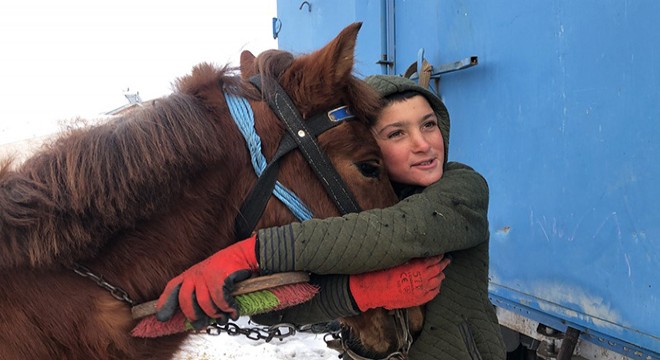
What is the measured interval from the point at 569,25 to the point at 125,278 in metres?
1.80

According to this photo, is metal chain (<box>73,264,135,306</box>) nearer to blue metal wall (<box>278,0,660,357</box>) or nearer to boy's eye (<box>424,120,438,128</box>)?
boy's eye (<box>424,120,438,128</box>)

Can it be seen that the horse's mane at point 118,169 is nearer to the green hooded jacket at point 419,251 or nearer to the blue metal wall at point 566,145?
the green hooded jacket at point 419,251

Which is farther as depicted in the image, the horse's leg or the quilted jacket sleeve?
the horse's leg

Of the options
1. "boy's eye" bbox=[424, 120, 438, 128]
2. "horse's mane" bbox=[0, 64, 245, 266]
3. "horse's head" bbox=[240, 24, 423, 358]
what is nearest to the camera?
"horse's mane" bbox=[0, 64, 245, 266]

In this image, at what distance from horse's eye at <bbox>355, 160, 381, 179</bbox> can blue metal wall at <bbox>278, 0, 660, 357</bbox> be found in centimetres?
96

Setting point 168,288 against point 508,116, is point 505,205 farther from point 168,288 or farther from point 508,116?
point 168,288

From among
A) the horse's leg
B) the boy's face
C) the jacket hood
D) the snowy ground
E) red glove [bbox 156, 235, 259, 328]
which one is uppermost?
the jacket hood

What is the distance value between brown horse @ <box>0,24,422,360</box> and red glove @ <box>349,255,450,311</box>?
19 centimetres

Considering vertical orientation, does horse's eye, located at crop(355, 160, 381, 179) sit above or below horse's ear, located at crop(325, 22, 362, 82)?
below

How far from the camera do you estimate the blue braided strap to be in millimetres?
1096

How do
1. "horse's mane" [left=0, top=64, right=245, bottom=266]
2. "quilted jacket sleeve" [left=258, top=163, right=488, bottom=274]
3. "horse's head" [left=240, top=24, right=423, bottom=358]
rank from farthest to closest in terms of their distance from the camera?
"horse's head" [left=240, top=24, right=423, bottom=358], "quilted jacket sleeve" [left=258, top=163, right=488, bottom=274], "horse's mane" [left=0, top=64, right=245, bottom=266]

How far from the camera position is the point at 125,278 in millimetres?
1014

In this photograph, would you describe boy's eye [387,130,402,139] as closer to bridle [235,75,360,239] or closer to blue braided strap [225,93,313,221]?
bridle [235,75,360,239]

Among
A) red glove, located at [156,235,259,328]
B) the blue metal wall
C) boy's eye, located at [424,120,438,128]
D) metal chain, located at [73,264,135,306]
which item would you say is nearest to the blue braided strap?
red glove, located at [156,235,259,328]
